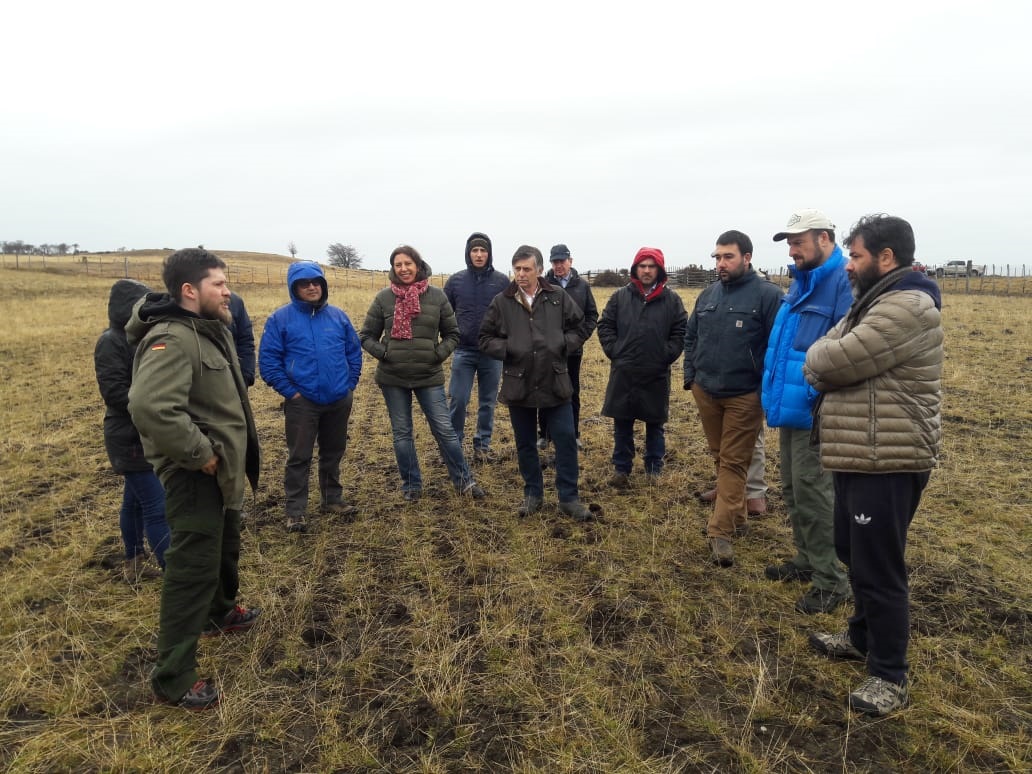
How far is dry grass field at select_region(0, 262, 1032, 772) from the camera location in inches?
95.0

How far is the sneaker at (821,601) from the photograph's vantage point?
11.1 ft

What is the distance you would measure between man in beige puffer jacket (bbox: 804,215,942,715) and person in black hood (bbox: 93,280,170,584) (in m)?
3.89

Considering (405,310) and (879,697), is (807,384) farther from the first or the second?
(405,310)

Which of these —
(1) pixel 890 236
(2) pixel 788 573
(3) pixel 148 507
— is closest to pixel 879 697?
(2) pixel 788 573

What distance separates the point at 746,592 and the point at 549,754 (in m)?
1.83

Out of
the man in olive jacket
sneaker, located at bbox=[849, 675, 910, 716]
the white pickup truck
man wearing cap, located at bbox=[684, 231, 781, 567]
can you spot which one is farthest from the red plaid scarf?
the white pickup truck

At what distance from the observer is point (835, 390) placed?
2.78 meters

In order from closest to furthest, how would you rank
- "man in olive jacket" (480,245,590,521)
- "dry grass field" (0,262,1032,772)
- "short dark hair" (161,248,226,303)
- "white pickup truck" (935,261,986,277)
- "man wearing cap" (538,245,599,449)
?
"dry grass field" (0,262,1032,772)
"short dark hair" (161,248,226,303)
"man in olive jacket" (480,245,590,521)
"man wearing cap" (538,245,599,449)
"white pickup truck" (935,261,986,277)

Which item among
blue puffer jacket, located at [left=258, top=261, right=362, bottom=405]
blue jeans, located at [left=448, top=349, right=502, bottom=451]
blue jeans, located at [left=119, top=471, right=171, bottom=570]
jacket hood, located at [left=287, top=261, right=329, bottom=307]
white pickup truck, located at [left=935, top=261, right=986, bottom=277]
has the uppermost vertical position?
white pickup truck, located at [left=935, top=261, right=986, bottom=277]

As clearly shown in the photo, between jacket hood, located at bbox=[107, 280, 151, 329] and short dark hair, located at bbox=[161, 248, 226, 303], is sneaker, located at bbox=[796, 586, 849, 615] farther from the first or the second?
jacket hood, located at bbox=[107, 280, 151, 329]

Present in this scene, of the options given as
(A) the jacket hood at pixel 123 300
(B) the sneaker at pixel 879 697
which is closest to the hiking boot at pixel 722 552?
(B) the sneaker at pixel 879 697

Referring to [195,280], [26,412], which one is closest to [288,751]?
[195,280]

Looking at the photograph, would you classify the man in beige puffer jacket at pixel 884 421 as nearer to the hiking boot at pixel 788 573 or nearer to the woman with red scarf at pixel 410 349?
the hiking boot at pixel 788 573

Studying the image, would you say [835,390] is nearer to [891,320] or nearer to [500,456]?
[891,320]
